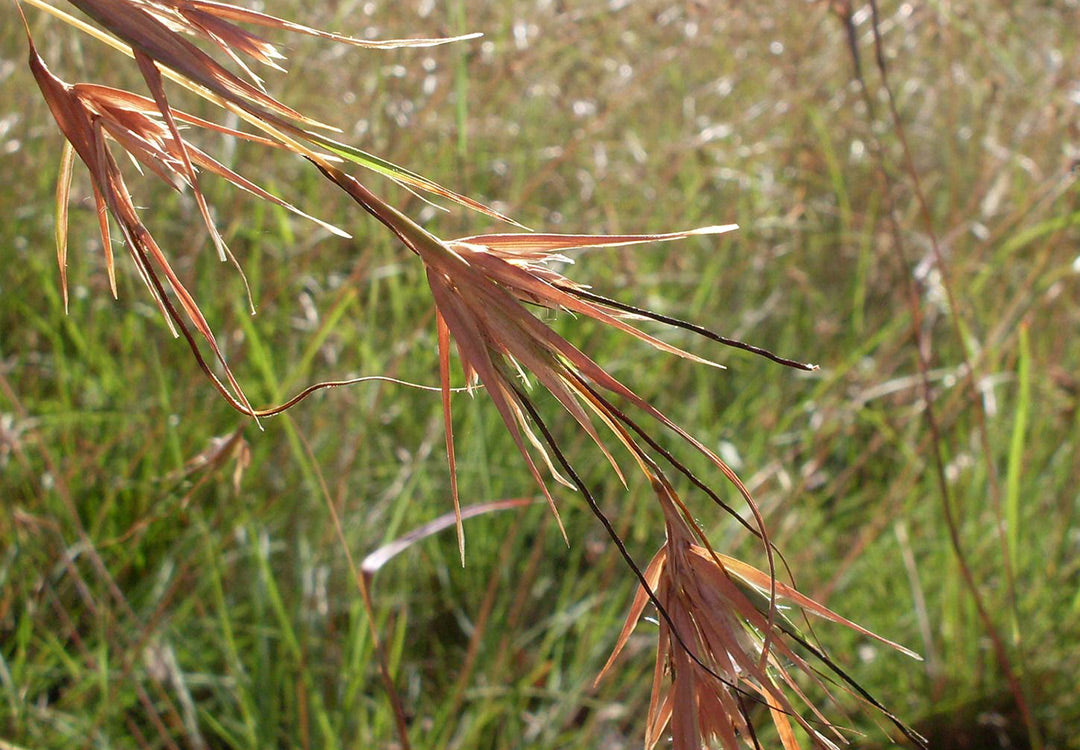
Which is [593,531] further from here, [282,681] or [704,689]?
[704,689]

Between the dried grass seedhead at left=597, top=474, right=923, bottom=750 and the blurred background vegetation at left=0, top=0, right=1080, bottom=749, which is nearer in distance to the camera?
the dried grass seedhead at left=597, top=474, right=923, bottom=750

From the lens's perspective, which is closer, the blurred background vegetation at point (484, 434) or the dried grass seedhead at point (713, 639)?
the dried grass seedhead at point (713, 639)

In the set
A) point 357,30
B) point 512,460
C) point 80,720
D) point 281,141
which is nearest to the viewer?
point 281,141

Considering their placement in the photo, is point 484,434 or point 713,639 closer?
point 713,639

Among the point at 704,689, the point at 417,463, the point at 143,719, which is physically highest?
the point at 704,689

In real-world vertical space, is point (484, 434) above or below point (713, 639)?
below

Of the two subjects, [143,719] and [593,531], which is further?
[593,531]

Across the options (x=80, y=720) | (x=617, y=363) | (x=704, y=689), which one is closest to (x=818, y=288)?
(x=617, y=363)

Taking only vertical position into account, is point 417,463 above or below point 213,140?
below
